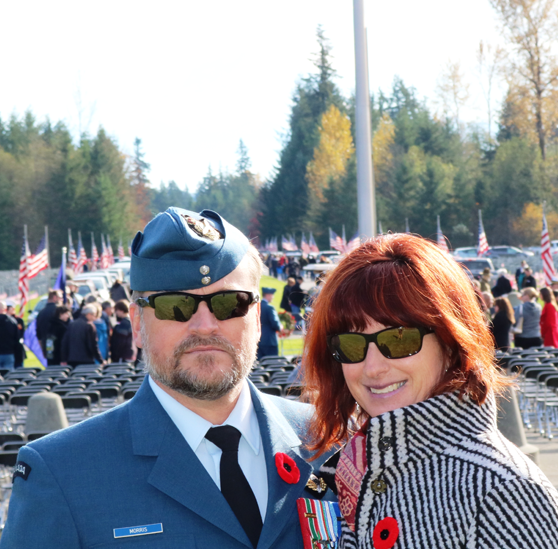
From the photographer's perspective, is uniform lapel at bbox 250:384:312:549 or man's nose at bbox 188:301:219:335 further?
man's nose at bbox 188:301:219:335

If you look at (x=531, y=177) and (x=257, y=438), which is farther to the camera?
(x=531, y=177)

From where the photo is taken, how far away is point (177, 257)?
90.8 inches

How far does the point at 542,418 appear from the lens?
35.1ft

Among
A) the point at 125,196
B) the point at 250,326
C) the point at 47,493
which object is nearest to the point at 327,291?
the point at 250,326

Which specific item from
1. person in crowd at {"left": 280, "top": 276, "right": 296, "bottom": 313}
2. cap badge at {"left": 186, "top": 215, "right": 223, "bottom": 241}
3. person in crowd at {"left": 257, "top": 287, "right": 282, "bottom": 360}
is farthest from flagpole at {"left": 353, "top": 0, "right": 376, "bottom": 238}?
person in crowd at {"left": 280, "top": 276, "right": 296, "bottom": 313}

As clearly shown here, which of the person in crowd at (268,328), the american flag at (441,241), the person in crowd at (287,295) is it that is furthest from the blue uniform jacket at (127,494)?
the person in crowd at (287,295)

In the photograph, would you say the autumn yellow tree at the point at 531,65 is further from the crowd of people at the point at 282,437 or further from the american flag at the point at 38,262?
the crowd of people at the point at 282,437

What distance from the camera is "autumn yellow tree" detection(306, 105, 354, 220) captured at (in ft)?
219

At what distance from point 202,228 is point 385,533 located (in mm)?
1037

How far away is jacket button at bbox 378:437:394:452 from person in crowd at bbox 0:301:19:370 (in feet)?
40.9

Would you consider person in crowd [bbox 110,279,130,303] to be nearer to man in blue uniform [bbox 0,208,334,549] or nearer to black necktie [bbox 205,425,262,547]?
man in blue uniform [bbox 0,208,334,549]

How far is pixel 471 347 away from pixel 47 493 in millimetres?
1205

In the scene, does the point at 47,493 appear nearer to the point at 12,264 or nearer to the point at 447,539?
the point at 447,539

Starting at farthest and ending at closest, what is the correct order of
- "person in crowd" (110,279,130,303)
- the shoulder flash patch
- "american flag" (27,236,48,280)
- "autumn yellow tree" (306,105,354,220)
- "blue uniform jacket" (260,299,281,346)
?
"autumn yellow tree" (306,105,354,220), "american flag" (27,236,48,280), "person in crowd" (110,279,130,303), "blue uniform jacket" (260,299,281,346), the shoulder flash patch
